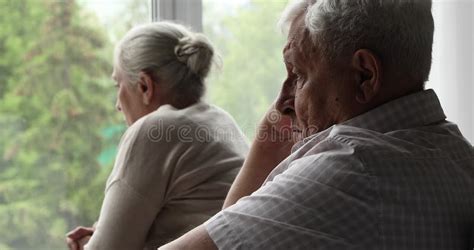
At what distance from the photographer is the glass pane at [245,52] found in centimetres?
264

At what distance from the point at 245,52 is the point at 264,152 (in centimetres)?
103

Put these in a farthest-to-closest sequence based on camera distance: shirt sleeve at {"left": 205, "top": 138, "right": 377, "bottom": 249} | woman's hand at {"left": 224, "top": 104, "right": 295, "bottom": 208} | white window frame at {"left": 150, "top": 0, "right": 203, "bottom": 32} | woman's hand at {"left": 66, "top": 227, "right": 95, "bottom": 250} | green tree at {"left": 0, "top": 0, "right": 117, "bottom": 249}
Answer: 1. white window frame at {"left": 150, "top": 0, "right": 203, "bottom": 32}
2. green tree at {"left": 0, "top": 0, "right": 117, "bottom": 249}
3. woman's hand at {"left": 66, "top": 227, "right": 95, "bottom": 250}
4. woman's hand at {"left": 224, "top": 104, "right": 295, "bottom": 208}
5. shirt sleeve at {"left": 205, "top": 138, "right": 377, "bottom": 249}

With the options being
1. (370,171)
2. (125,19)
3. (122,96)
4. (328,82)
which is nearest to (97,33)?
(125,19)

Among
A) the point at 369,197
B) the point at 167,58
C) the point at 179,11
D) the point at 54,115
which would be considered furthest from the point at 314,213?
the point at 179,11

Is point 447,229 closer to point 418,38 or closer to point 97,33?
point 418,38

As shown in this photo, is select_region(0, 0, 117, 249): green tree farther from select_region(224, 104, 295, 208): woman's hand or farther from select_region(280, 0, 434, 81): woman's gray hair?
select_region(280, 0, 434, 81): woman's gray hair

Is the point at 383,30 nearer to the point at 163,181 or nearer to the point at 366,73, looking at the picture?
the point at 366,73

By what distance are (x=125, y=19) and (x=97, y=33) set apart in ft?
0.38

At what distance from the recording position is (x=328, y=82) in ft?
4.22

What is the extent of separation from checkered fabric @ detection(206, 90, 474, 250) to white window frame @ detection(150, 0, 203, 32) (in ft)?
4.71

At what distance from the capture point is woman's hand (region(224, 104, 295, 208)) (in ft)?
5.51

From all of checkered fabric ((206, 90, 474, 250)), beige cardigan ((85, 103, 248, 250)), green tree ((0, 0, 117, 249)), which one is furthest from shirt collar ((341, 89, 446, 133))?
green tree ((0, 0, 117, 249))

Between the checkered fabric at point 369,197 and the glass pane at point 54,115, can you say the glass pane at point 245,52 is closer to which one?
the glass pane at point 54,115

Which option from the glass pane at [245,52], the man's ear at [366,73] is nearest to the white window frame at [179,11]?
the glass pane at [245,52]
